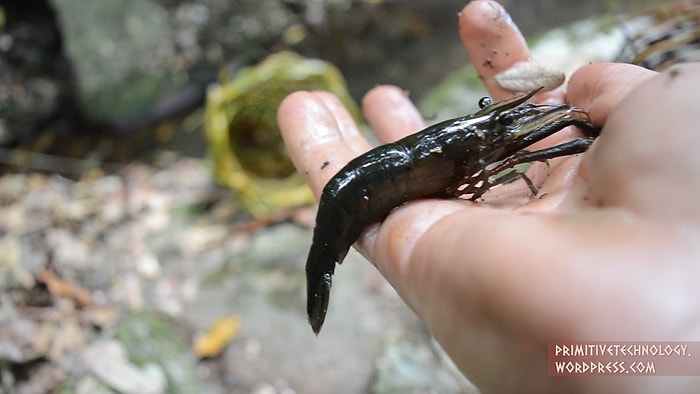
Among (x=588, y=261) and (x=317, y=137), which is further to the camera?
(x=317, y=137)

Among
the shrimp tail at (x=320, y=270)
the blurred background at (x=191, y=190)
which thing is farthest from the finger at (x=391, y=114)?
the blurred background at (x=191, y=190)

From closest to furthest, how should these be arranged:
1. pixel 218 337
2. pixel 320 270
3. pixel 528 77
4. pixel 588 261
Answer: pixel 588 261, pixel 320 270, pixel 528 77, pixel 218 337

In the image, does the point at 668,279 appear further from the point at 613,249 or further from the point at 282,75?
the point at 282,75

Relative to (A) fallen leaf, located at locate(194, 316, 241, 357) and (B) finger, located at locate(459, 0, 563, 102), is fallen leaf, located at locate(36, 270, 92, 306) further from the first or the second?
(B) finger, located at locate(459, 0, 563, 102)

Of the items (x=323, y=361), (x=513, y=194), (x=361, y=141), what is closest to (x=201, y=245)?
(x=323, y=361)

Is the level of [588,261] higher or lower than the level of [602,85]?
lower

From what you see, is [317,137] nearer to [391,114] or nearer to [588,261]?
[391,114]

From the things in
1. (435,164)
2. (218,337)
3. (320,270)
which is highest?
(435,164)

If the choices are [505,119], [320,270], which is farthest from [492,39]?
[320,270]
